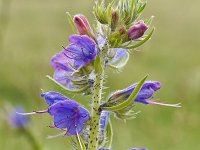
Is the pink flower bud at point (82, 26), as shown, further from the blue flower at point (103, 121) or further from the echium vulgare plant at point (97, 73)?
the blue flower at point (103, 121)

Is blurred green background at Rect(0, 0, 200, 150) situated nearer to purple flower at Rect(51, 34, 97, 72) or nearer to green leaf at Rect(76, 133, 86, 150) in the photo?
purple flower at Rect(51, 34, 97, 72)

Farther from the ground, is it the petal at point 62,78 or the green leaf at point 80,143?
the petal at point 62,78

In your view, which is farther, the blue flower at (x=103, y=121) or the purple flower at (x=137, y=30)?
the blue flower at (x=103, y=121)

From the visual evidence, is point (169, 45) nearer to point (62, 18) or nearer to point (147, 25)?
point (62, 18)

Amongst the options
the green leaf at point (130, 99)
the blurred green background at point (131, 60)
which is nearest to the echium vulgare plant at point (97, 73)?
the green leaf at point (130, 99)

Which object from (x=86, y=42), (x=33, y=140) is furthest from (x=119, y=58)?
(x=33, y=140)

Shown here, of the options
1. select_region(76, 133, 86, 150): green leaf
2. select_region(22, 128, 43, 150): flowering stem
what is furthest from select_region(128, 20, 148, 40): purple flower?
select_region(22, 128, 43, 150): flowering stem

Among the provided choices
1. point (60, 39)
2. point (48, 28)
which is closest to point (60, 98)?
point (60, 39)

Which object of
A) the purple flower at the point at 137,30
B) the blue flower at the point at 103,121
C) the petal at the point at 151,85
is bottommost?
the blue flower at the point at 103,121

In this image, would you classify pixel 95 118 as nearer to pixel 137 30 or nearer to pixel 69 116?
pixel 69 116
